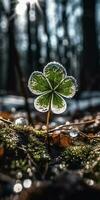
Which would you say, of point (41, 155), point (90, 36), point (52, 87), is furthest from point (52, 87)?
point (90, 36)

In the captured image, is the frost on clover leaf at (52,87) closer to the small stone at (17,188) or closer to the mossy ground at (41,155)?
the mossy ground at (41,155)

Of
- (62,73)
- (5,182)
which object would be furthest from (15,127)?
(5,182)

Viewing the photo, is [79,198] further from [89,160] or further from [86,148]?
[86,148]

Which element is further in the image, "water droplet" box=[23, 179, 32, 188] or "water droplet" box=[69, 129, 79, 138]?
"water droplet" box=[69, 129, 79, 138]

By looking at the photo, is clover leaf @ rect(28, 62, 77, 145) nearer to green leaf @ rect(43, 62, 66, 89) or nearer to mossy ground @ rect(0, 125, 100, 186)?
green leaf @ rect(43, 62, 66, 89)

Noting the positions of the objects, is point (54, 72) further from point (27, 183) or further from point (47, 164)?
point (27, 183)

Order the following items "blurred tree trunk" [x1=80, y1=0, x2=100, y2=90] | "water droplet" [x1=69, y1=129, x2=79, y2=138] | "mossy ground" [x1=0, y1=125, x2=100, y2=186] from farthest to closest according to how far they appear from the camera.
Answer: "blurred tree trunk" [x1=80, y1=0, x2=100, y2=90] → "water droplet" [x1=69, y1=129, x2=79, y2=138] → "mossy ground" [x1=0, y1=125, x2=100, y2=186]

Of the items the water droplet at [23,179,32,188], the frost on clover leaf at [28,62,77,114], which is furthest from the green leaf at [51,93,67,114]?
the water droplet at [23,179,32,188]

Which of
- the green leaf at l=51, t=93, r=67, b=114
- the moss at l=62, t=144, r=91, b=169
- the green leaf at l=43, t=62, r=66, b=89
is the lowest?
the moss at l=62, t=144, r=91, b=169
